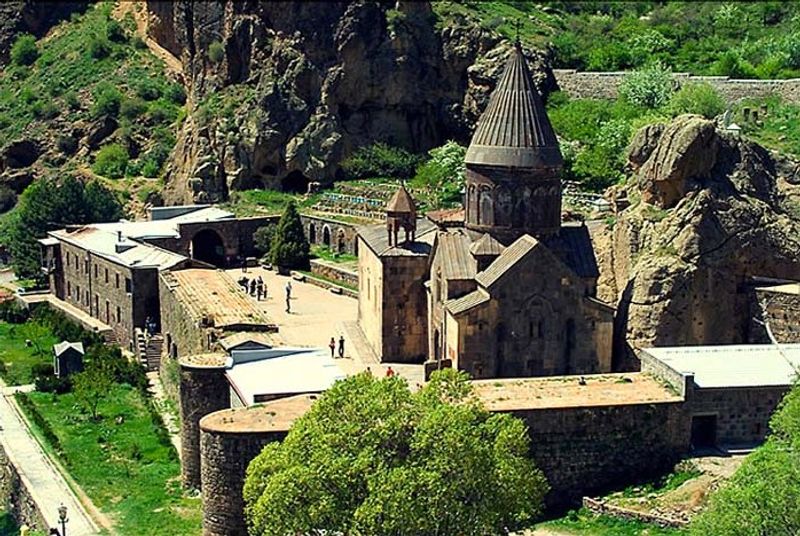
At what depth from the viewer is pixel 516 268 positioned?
103 feet

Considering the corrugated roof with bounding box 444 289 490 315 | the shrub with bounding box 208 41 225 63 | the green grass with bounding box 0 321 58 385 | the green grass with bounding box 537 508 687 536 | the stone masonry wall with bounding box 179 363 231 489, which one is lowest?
the green grass with bounding box 0 321 58 385

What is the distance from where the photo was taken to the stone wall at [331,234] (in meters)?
54.6

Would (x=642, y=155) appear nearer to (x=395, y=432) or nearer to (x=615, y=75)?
(x=395, y=432)

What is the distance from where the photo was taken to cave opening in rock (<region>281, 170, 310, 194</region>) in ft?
211

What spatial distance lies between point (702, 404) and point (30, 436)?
64.5 feet

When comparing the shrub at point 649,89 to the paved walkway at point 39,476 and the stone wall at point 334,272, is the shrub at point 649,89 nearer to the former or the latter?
the stone wall at point 334,272

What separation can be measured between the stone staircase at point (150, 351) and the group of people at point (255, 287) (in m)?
3.97

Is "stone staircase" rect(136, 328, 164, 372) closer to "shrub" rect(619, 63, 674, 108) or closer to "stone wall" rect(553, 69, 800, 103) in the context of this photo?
"shrub" rect(619, 63, 674, 108)

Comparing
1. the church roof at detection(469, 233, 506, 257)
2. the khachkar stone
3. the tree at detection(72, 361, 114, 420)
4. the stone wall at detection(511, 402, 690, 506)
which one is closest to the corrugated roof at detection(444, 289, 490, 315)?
the church roof at detection(469, 233, 506, 257)

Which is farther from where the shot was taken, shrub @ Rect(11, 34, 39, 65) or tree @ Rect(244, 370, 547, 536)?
shrub @ Rect(11, 34, 39, 65)

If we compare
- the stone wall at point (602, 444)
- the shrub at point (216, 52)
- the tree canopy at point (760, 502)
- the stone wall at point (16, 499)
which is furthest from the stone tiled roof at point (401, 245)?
the shrub at point (216, 52)

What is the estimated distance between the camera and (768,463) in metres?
21.3

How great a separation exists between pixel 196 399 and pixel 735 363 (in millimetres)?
13619

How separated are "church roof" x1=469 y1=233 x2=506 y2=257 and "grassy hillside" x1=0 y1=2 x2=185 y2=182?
139 feet
